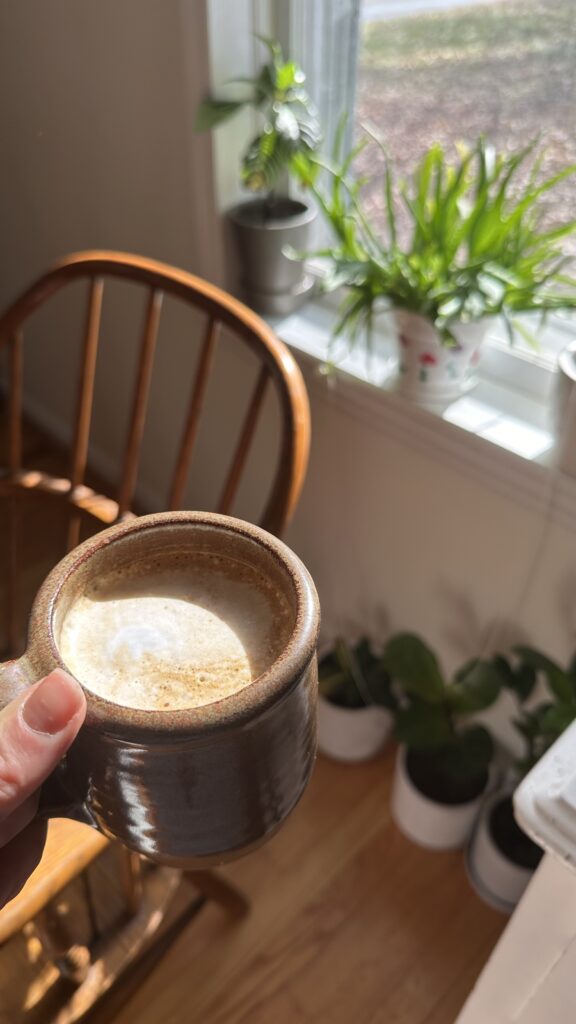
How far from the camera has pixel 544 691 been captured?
1.18 meters

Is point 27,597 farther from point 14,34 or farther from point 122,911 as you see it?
point 14,34

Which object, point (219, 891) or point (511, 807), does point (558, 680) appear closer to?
point (511, 807)

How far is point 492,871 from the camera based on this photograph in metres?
1.15

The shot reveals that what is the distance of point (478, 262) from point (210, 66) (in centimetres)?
48

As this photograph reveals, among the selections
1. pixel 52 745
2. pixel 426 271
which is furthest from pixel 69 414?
pixel 52 745

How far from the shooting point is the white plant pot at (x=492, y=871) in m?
1.12

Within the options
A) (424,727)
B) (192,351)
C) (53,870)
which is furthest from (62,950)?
(192,351)

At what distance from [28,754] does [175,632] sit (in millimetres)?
88

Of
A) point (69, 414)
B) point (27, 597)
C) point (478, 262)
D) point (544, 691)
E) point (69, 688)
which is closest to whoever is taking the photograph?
point (69, 688)

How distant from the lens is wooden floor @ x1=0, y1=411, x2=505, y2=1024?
1.10 m

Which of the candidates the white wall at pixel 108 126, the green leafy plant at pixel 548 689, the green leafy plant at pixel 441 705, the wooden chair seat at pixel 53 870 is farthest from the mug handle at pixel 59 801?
the white wall at pixel 108 126

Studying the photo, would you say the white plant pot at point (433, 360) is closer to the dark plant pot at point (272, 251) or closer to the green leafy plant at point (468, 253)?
the green leafy plant at point (468, 253)

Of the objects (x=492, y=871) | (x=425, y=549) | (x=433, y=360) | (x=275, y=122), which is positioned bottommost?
(x=492, y=871)

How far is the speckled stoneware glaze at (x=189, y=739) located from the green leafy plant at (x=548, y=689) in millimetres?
600
